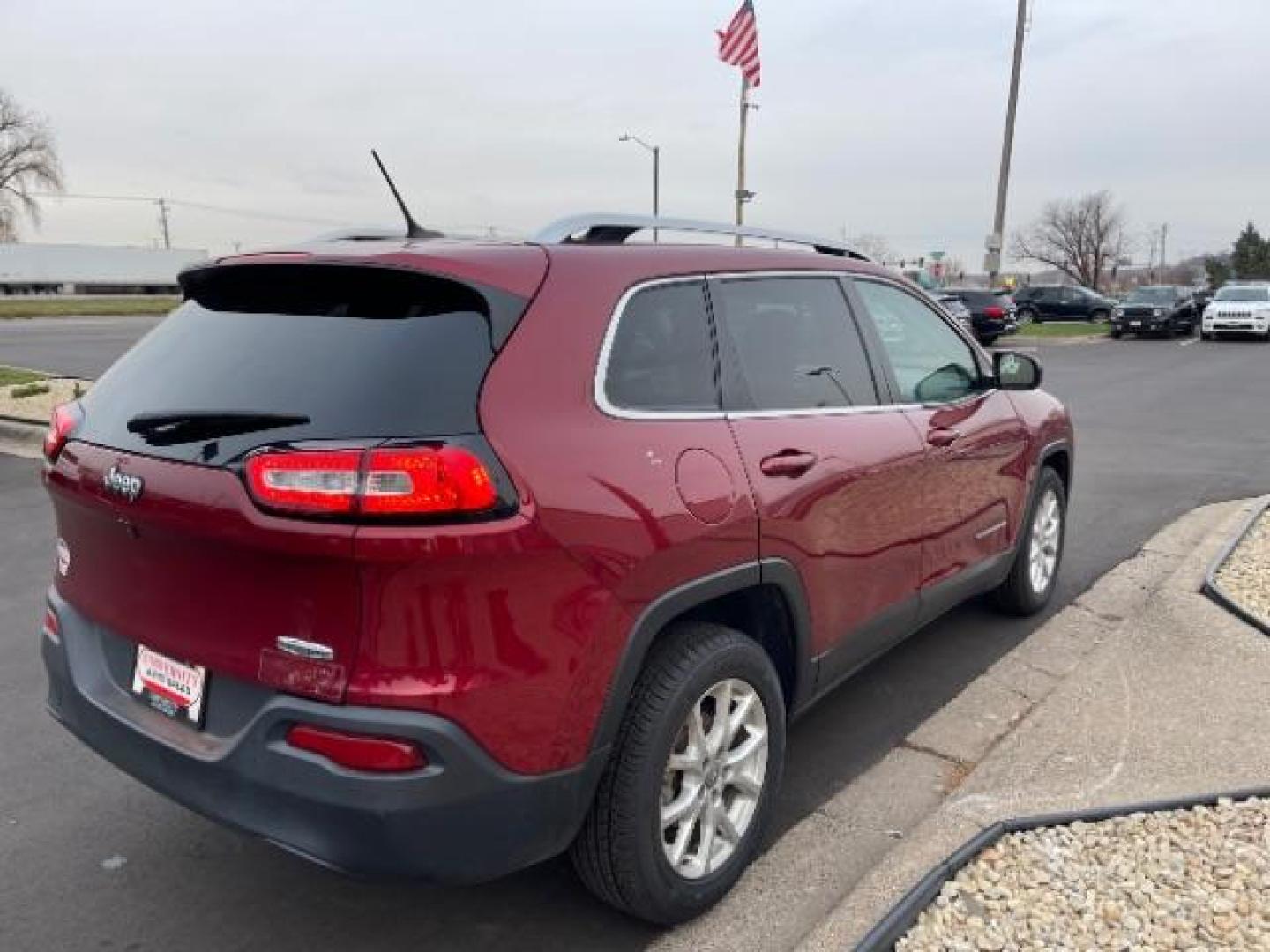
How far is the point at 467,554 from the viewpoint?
2.11 metres

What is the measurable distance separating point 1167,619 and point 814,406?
2536 mm

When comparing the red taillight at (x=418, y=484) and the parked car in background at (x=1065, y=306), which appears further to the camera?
the parked car in background at (x=1065, y=306)

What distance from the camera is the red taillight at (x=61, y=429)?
283 centimetres

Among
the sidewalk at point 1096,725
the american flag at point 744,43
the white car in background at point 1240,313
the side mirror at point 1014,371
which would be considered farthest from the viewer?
the white car in background at point 1240,313

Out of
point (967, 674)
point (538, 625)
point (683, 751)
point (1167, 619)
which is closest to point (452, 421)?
point (538, 625)

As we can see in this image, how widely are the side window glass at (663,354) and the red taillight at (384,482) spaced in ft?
1.63

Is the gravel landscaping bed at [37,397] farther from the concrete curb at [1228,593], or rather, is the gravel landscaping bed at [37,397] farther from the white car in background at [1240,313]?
the white car in background at [1240,313]

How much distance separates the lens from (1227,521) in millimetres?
6777

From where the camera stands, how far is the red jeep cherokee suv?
2.13 m

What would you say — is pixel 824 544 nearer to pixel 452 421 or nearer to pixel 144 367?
pixel 452 421

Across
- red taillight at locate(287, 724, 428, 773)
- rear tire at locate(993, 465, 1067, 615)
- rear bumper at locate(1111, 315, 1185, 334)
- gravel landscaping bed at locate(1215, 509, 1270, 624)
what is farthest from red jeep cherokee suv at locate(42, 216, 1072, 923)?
rear bumper at locate(1111, 315, 1185, 334)

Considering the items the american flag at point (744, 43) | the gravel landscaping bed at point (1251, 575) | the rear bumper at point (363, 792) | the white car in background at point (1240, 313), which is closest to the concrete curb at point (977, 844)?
the rear bumper at point (363, 792)

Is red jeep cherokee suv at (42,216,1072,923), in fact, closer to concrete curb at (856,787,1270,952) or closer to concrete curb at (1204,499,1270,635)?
concrete curb at (856,787,1270,952)

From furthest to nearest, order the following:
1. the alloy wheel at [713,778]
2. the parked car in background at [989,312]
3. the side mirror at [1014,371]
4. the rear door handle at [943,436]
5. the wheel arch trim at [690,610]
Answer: the parked car in background at [989,312] < the side mirror at [1014,371] < the rear door handle at [943,436] < the alloy wheel at [713,778] < the wheel arch trim at [690,610]
